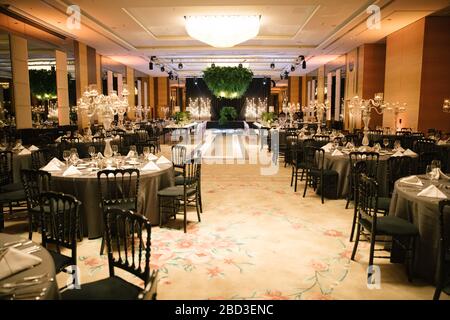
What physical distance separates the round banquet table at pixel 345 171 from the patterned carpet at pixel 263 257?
0.31m

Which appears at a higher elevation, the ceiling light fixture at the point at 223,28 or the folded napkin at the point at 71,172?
the ceiling light fixture at the point at 223,28

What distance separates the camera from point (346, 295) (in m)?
3.27

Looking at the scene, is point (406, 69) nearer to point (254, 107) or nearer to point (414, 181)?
point (414, 181)

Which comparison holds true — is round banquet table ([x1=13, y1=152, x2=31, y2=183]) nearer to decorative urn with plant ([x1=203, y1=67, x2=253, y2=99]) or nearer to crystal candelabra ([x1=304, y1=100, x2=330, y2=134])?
decorative urn with plant ([x1=203, y1=67, x2=253, y2=99])

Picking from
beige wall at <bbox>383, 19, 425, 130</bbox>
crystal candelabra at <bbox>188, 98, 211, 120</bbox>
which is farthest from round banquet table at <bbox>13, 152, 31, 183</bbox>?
crystal candelabra at <bbox>188, 98, 211, 120</bbox>

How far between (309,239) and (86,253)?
2.67m

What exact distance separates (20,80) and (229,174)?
572 cm

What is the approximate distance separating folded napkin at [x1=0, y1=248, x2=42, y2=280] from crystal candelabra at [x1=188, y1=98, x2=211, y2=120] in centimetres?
2432

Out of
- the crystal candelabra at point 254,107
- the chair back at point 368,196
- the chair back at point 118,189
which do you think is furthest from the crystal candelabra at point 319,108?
the crystal candelabra at point 254,107

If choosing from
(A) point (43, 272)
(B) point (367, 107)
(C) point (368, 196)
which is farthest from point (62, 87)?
(A) point (43, 272)

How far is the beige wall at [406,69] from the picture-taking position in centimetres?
991

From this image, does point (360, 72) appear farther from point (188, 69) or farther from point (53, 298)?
point (53, 298)

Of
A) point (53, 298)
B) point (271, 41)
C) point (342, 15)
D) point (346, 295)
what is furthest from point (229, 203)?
point (271, 41)

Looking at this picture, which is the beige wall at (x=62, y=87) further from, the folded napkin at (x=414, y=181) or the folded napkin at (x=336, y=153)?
the folded napkin at (x=414, y=181)
